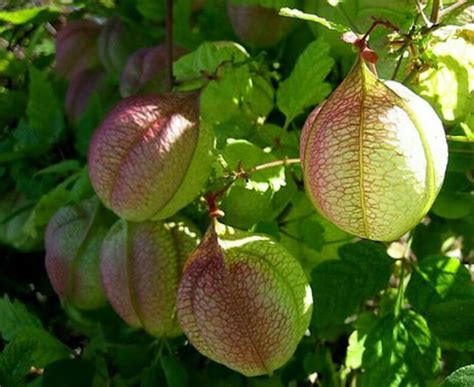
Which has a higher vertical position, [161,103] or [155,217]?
[161,103]

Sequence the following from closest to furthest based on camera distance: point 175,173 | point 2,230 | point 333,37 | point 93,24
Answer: point 175,173, point 333,37, point 2,230, point 93,24

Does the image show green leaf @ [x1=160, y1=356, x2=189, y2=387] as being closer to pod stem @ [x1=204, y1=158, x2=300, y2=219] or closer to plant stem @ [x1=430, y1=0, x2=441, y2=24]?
pod stem @ [x1=204, y1=158, x2=300, y2=219]

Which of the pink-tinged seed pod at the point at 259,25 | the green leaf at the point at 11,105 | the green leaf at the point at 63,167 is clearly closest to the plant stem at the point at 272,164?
the pink-tinged seed pod at the point at 259,25

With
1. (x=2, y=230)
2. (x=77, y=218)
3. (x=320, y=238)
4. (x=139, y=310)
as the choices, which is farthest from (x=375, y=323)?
(x=2, y=230)

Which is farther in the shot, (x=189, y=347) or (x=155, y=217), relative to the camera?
(x=189, y=347)

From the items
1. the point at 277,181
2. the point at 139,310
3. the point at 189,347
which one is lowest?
the point at 189,347

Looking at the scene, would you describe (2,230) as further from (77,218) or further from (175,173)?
(175,173)

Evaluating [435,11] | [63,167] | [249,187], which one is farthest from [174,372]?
[435,11]
